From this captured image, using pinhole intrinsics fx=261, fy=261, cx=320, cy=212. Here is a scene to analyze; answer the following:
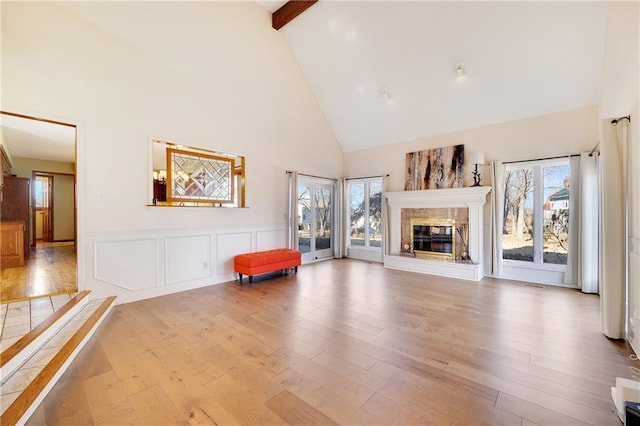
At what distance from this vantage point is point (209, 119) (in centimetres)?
457

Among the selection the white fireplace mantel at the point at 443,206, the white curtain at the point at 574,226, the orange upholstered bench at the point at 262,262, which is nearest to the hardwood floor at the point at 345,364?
the white curtain at the point at 574,226

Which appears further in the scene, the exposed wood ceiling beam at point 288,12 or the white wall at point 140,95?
the exposed wood ceiling beam at point 288,12

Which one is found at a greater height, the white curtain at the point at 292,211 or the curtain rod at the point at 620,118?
the curtain rod at the point at 620,118

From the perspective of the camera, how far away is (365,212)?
7145 mm

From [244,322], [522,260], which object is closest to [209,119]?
[244,322]

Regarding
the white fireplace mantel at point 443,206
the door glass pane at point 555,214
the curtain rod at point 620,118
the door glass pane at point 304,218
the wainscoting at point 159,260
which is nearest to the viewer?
the curtain rod at point 620,118

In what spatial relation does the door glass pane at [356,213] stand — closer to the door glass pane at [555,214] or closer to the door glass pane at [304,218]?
the door glass pane at [304,218]

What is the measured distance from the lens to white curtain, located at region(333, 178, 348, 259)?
723 centimetres

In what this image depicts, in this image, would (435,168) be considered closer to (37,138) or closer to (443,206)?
(443,206)

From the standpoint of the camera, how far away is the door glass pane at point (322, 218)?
6.94 m

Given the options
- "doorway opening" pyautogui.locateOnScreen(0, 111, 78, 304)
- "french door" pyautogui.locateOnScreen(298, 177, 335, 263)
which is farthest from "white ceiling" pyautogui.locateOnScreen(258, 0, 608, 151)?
"doorway opening" pyautogui.locateOnScreen(0, 111, 78, 304)

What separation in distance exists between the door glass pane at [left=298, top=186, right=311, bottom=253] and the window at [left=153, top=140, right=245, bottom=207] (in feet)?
5.81

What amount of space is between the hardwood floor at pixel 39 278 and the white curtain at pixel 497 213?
22.1 ft

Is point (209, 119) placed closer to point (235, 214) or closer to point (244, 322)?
point (235, 214)
